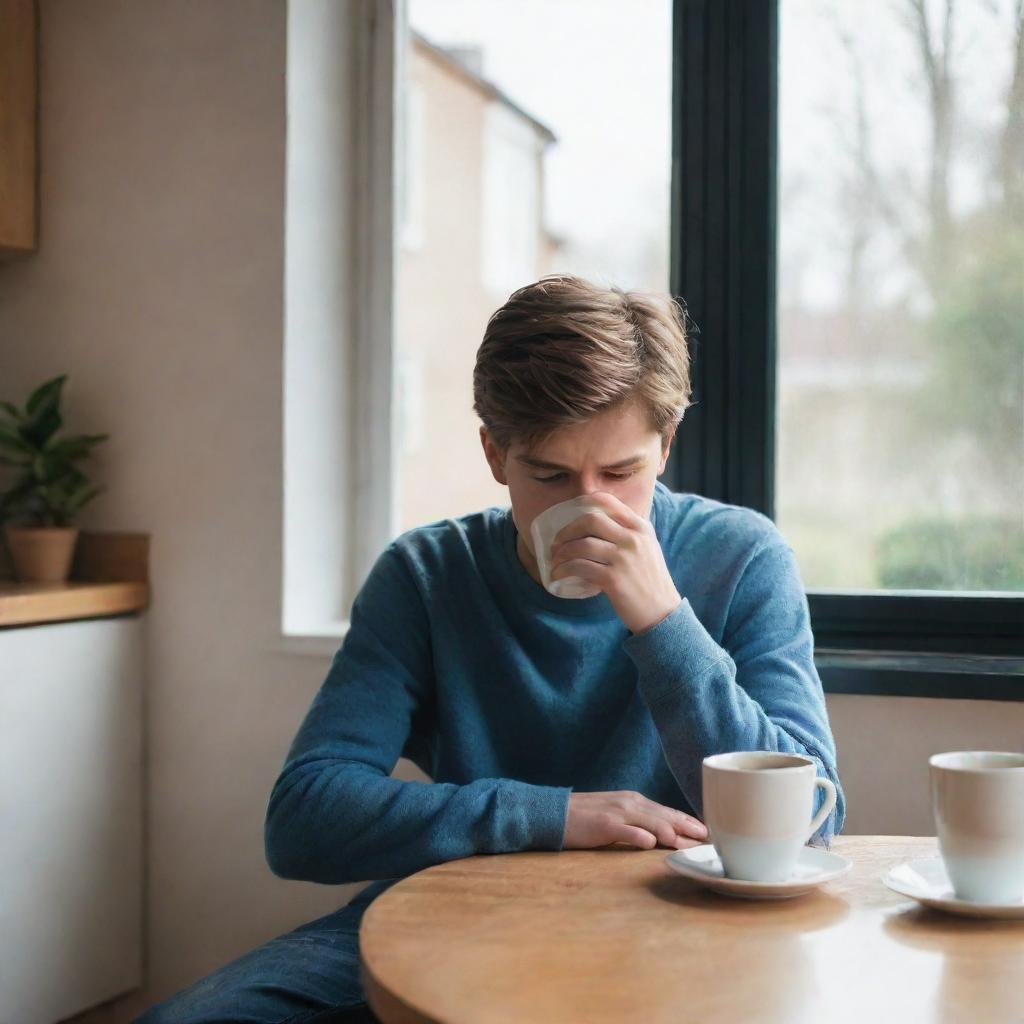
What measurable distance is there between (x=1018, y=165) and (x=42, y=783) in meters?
1.76

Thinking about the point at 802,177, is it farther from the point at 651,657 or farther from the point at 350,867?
the point at 350,867

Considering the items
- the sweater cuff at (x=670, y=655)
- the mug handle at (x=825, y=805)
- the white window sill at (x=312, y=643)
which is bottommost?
the mug handle at (x=825, y=805)

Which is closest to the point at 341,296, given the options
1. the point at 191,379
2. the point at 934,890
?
the point at 191,379

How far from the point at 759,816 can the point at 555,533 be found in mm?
474

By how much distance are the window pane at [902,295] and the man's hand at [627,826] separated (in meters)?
0.86

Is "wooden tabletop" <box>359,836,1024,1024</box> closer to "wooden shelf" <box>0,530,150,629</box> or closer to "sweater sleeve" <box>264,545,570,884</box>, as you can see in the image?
"sweater sleeve" <box>264,545,570,884</box>

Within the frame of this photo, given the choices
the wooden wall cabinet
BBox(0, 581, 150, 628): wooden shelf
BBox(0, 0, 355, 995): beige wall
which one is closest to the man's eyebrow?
BBox(0, 0, 355, 995): beige wall

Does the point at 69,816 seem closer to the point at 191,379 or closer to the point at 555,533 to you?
the point at 191,379

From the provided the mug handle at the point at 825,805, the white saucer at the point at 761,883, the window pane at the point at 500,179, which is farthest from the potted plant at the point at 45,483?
the mug handle at the point at 825,805

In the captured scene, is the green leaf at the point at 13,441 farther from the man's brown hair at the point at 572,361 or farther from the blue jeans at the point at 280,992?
the blue jeans at the point at 280,992

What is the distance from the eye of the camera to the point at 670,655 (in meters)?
1.31

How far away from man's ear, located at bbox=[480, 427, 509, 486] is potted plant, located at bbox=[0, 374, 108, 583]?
967 millimetres

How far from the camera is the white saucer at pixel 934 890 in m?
0.94

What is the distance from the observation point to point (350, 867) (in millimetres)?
1318
